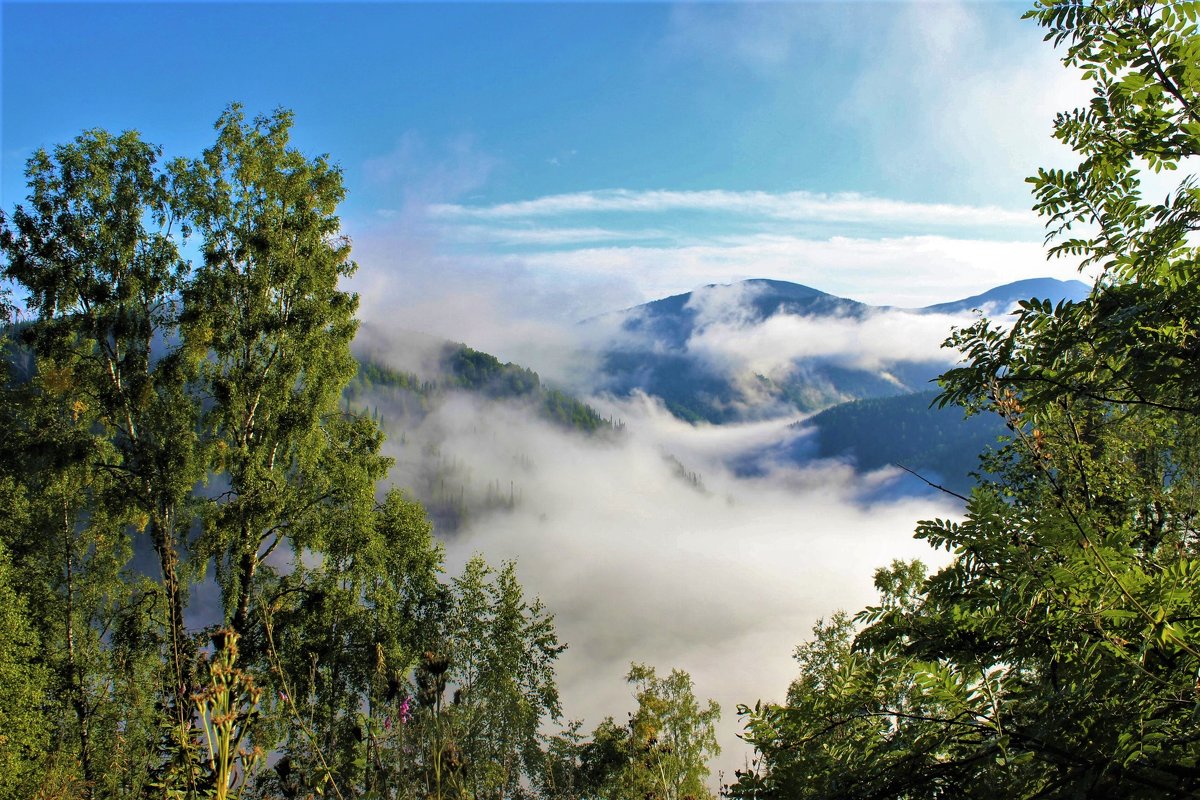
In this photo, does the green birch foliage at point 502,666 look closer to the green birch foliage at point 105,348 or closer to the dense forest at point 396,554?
the dense forest at point 396,554

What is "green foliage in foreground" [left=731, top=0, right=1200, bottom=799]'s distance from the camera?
2.54m

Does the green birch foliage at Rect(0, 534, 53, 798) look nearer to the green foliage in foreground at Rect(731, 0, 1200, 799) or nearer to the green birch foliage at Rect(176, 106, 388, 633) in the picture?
the green birch foliage at Rect(176, 106, 388, 633)

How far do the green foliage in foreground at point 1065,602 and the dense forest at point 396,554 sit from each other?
0.06 feet

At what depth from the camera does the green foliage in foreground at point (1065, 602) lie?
8.34ft

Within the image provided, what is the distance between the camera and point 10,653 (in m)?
14.6

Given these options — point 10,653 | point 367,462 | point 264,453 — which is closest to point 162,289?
point 264,453

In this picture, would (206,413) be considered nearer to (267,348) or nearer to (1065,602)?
(267,348)

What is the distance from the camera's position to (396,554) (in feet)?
55.8

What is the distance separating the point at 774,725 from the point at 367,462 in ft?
47.5

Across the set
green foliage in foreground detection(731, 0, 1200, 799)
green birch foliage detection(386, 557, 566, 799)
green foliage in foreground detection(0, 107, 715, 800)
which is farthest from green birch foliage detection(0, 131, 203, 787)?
green foliage in foreground detection(731, 0, 1200, 799)

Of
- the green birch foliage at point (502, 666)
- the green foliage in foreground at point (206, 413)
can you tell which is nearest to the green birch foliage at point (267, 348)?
the green foliage in foreground at point (206, 413)

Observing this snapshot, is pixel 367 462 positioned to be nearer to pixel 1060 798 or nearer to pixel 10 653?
pixel 10 653

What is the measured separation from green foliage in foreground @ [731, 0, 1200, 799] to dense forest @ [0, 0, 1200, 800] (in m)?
0.02

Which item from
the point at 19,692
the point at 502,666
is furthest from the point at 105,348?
the point at 502,666
